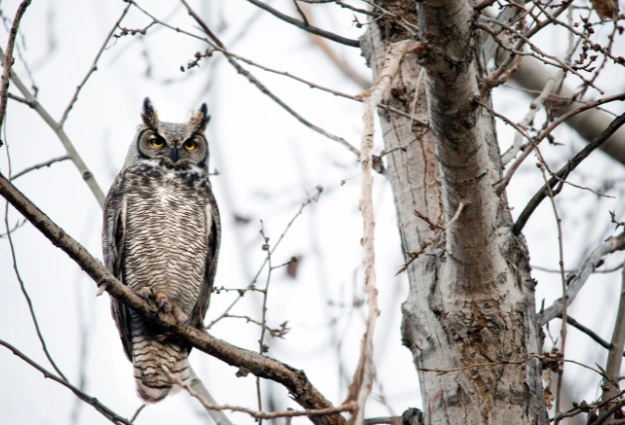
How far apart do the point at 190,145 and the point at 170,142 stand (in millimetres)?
151

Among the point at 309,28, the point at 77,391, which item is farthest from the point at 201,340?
the point at 309,28

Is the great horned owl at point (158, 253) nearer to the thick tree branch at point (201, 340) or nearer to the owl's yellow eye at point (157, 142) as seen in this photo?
the owl's yellow eye at point (157, 142)

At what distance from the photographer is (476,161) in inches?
78.1

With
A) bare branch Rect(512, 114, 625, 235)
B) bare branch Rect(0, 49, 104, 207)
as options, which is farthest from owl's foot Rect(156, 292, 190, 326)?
bare branch Rect(512, 114, 625, 235)

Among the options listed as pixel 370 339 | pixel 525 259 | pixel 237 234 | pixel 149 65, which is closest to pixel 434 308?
pixel 525 259

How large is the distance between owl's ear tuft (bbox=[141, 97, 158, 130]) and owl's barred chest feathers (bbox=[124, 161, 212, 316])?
22.9 inches

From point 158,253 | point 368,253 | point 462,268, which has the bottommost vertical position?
point 368,253

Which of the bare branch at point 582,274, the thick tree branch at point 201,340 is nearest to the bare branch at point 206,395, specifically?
the thick tree branch at point 201,340

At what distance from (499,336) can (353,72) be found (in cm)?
491

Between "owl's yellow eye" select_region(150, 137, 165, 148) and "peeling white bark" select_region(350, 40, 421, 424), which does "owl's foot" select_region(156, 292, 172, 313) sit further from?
"peeling white bark" select_region(350, 40, 421, 424)

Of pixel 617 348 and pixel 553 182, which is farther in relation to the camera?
pixel 617 348

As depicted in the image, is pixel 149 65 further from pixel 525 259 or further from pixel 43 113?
pixel 525 259

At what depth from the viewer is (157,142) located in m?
4.12

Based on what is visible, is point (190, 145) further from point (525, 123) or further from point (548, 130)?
point (548, 130)
